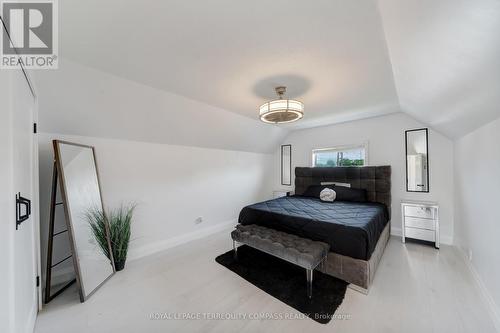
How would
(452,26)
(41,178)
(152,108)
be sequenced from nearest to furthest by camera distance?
(452,26) → (41,178) → (152,108)

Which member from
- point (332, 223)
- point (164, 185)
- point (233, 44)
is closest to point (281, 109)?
point (233, 44)

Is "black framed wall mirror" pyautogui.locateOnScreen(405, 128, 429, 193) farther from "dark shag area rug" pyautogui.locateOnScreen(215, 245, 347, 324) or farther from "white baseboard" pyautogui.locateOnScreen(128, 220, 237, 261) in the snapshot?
"white baseboard" pyautogui.locateOnScreen(128, 220, 237, 261)

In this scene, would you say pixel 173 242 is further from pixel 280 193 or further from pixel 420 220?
pixel 420 220

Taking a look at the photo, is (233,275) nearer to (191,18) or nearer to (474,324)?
(474,324)

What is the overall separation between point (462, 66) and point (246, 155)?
12.6ft

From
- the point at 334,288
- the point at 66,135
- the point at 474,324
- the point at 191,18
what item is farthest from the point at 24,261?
the point at 474,324

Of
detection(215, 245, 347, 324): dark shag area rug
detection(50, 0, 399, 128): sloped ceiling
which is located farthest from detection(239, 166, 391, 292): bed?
detection(50, 0, 399, 128): sloped ceiling

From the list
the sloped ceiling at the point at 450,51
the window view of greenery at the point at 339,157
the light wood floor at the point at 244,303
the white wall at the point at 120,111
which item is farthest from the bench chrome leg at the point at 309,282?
the window view of greenery at the point at 339,157

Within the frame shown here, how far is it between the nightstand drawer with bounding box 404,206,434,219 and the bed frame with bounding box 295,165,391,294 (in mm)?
297

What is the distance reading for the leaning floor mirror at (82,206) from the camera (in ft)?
6.35

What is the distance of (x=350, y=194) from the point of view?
3758 millimetres

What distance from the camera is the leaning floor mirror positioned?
1936 mm

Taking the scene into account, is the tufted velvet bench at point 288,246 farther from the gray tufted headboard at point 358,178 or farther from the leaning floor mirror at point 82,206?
the gray tufted headboard at point 358,178

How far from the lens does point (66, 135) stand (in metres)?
2.27
